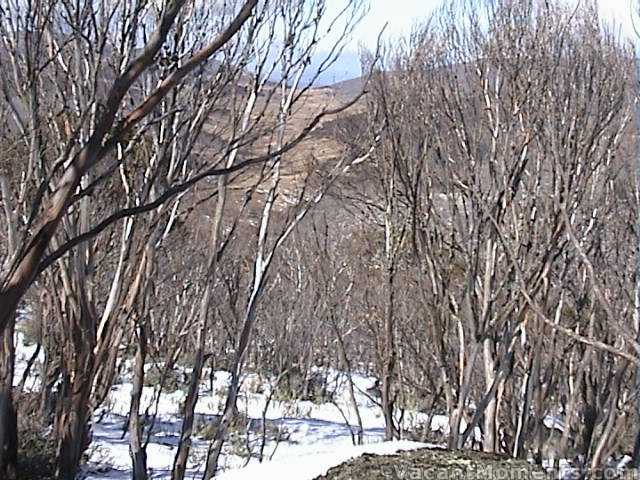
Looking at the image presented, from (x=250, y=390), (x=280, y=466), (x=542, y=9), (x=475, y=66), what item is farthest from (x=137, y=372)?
(x=250, y=390)

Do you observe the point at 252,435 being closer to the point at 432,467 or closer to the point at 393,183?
the point at 393,183

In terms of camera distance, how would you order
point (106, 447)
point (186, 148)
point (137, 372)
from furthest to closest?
1. point (106, 447)
2. point (137, 372)
3. point (186, 148)

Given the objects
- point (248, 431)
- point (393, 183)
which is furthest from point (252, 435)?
point (393, 183)

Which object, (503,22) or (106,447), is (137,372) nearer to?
(503,22)

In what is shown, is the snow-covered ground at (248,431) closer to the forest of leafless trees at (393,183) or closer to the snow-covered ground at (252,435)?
the snow-covered ground at (252,435)

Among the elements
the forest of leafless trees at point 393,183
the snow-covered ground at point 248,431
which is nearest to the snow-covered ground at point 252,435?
the snow-covered ground at point 248,431

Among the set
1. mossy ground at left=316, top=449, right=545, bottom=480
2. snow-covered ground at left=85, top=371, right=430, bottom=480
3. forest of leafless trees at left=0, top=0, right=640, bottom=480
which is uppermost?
forest of leafless trees at left=0, top=0, right=640, bottom=480

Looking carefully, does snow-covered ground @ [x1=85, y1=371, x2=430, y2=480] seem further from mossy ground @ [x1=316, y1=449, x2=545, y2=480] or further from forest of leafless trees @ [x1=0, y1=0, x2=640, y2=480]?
forest of leafless trees @ [x1=0, y1=0, x2=640, y2=480]

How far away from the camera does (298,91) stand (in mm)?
5012

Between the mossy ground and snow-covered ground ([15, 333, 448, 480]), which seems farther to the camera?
snow-covered ground ([15, 333, 448, 480])

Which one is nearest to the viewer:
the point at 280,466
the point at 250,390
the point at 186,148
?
the point at 280,466

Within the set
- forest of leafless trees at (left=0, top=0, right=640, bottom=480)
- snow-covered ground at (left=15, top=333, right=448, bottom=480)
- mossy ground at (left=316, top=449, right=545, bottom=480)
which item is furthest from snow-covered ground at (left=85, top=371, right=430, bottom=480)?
forest of leafless trees at (left=0, top=0, right=640, bottom=480)

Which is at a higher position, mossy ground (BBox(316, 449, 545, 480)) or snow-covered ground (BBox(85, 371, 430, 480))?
mossy ground (BBox(316, 449, 545, 480))

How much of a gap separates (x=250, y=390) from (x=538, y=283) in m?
10.5
